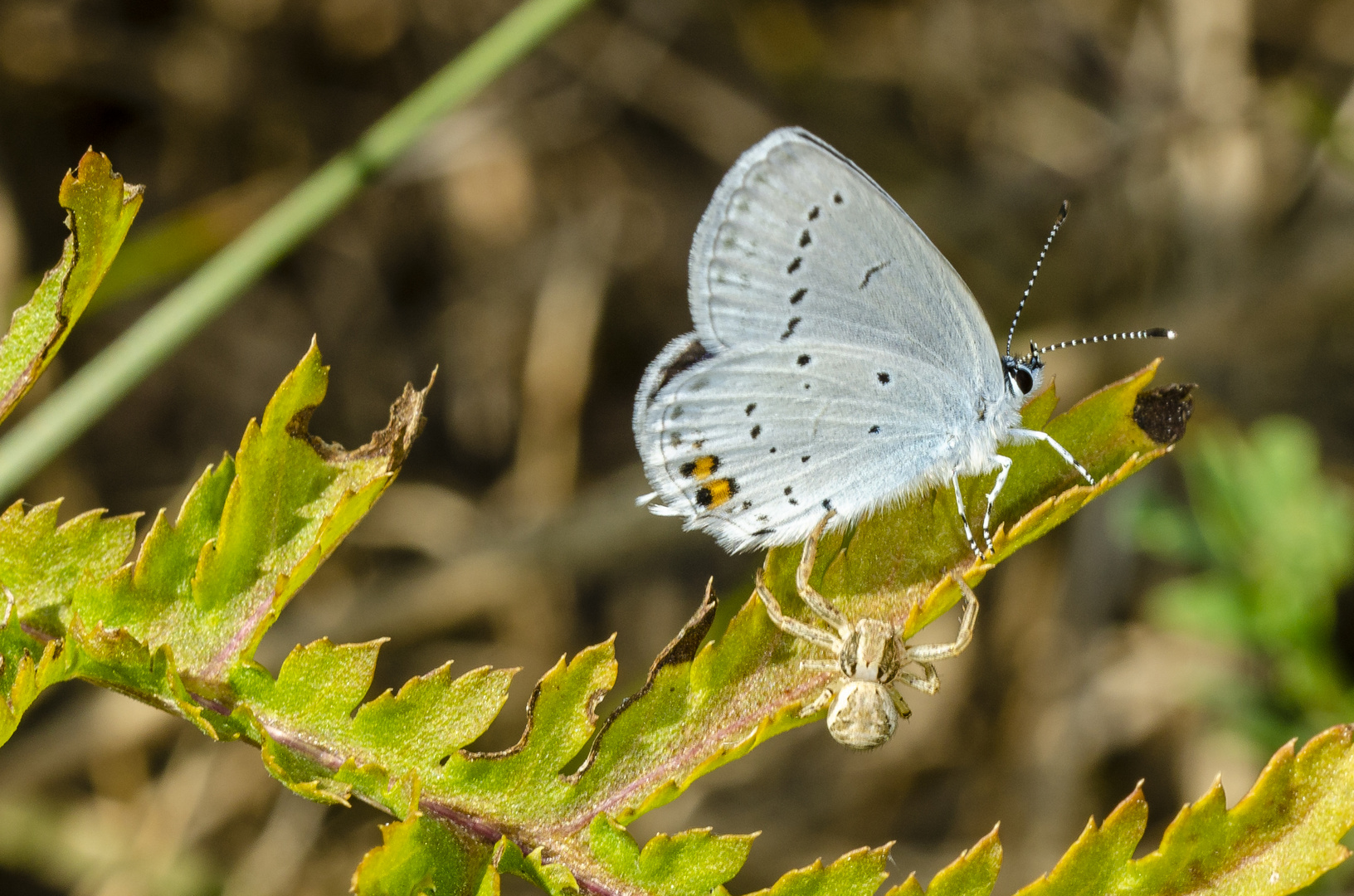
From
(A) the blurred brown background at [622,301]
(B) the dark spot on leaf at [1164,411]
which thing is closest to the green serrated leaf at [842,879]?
(B) the dark spot on leaf at [1164,411]

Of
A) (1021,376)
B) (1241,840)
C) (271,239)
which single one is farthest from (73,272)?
(1241,840)

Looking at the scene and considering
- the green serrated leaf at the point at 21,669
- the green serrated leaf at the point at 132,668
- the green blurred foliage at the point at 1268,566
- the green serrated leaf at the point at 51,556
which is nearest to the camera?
the green serrated leaf at the point at 21,669

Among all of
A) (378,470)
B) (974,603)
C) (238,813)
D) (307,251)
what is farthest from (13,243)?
(974,603)

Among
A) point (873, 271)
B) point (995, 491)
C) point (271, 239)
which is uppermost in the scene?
point (271, 239)

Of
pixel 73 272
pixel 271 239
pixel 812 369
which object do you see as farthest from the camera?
pixel 271 239

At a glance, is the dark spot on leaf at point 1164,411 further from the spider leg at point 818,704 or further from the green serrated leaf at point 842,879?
the green serrated leaf at point 842,879

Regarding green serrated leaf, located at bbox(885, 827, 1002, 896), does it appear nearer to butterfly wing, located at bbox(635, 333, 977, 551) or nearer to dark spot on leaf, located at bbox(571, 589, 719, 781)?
dark spot on leaf, located at bbox(571, 589, 719, 781)

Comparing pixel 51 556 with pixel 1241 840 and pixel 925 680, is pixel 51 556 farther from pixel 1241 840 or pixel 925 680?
pixel 1241 840
